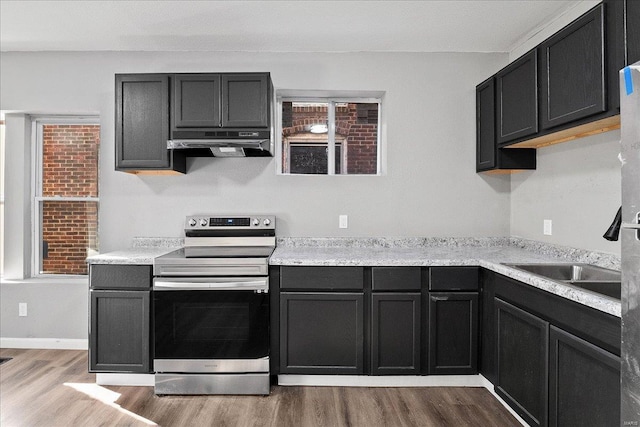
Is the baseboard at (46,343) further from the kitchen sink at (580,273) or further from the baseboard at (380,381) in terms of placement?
the kitchen sink at (580,273)

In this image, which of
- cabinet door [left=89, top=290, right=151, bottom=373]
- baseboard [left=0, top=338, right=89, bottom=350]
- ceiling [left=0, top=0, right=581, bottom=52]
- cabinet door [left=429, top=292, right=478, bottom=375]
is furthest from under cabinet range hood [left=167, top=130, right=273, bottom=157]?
baseboard [left=0, top=338, right=89, bottom=350]

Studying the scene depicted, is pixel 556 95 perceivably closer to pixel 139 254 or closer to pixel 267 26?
pixel 267 26

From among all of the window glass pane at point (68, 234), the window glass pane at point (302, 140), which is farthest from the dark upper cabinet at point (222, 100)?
the window glass pane at point (68, 234)

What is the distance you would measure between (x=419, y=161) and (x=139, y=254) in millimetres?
2303

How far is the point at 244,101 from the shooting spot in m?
2.96

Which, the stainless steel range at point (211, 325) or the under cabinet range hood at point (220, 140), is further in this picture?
the under cabinet range hood at point (220, 140)

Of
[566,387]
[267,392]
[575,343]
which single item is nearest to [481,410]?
[566,387]

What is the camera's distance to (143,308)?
8.97 ft

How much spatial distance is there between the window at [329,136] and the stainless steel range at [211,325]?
1.17 meters

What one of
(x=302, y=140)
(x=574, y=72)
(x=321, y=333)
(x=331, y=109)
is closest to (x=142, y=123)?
(x=302, y=140)

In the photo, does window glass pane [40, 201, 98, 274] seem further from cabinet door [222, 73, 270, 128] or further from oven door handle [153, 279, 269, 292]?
cabinet door [222, 73, 270, 128]

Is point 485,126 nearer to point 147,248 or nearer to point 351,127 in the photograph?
point 351,127

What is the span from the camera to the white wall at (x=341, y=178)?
11.1ft

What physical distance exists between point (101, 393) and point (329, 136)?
253 cm
